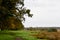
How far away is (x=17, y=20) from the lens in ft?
157

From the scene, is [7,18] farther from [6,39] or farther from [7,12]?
[6,39]

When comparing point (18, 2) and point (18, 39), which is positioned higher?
point (18, 2)

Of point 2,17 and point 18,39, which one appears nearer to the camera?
point 18,39

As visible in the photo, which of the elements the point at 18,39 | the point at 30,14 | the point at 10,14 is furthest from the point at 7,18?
the point at 18,39

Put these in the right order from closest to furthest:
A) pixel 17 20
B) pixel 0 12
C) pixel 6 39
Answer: pixel 6 39, pixel 0 12, pixel 17 20

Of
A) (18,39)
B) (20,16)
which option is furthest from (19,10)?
(18,39)

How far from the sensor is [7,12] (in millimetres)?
45781

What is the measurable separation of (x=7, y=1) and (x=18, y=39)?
9580 millimetres

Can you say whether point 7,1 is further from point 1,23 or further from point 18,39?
point 18,39

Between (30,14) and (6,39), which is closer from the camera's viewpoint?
(6,39)

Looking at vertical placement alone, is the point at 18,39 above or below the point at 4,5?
below

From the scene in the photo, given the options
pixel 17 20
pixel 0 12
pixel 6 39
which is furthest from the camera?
pixel 17 20

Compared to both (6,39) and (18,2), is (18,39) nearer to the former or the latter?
(6,39)

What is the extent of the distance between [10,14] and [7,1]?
8.29 feet
